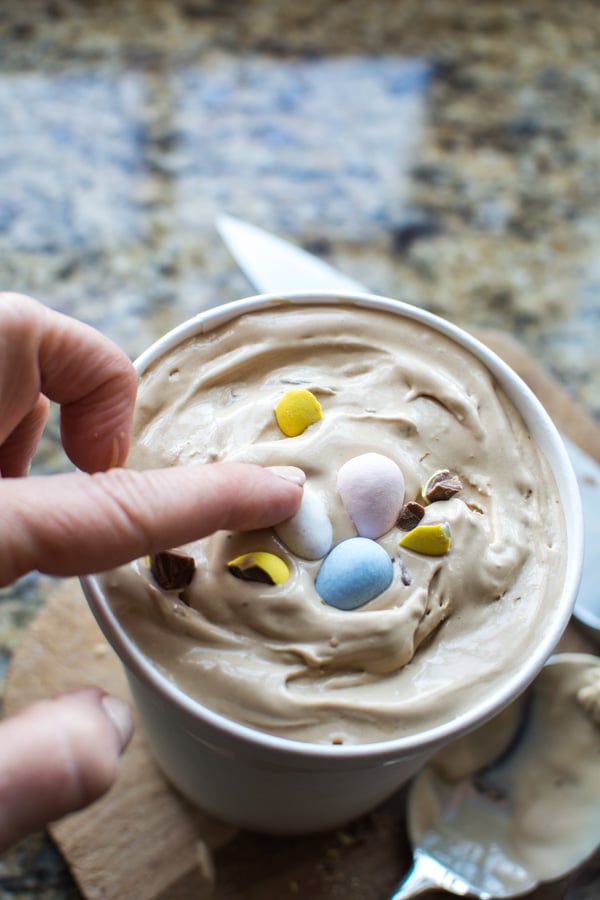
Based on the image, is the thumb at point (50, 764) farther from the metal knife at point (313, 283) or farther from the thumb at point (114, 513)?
the metal knife at point (313, 283)

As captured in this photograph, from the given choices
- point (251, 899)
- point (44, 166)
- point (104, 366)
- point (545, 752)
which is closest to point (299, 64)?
point (44, 166)

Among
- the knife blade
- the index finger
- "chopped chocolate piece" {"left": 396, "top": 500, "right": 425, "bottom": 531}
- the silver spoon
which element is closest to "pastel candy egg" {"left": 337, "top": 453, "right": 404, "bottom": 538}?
"chopped chocolate piece" {"left": 396, "top": 500, "right": 425, "bottom": 531}

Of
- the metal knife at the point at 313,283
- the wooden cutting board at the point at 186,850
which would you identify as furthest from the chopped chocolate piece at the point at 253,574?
the metal knife at the point at 313,283

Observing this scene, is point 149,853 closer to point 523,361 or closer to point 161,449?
point 161,449

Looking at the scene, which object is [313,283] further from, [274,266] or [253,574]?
[253,574]

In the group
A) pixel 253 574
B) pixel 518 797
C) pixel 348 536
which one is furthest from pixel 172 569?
pixel 518 797

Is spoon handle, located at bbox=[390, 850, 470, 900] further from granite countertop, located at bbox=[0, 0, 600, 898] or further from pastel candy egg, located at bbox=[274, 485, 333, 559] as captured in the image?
granite countertop, located at bbox=[0, 0, 600, 898]
